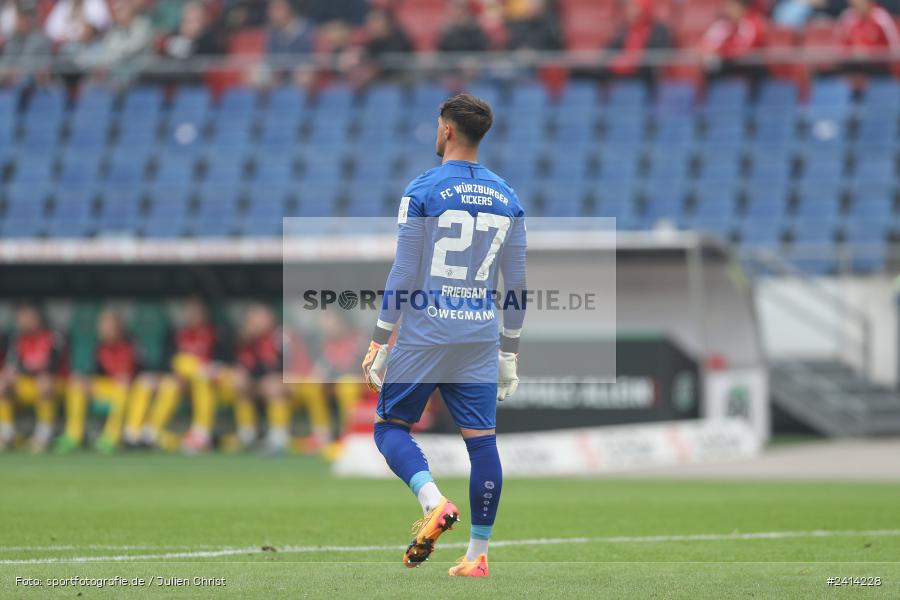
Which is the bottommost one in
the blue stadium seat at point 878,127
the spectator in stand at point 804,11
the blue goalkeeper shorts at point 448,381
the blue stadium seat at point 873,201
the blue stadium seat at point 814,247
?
the blue goalkeeper shorts at point 448,381

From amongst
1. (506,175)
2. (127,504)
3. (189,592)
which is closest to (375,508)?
(127,504)

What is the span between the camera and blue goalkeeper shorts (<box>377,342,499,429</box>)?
6750mm

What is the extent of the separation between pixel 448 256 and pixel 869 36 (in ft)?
51.6

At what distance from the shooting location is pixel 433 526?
630 centimetres

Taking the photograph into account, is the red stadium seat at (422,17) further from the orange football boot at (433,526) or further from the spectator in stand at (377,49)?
the orange football boot at (433,526)

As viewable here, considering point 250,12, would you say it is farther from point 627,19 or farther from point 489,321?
point 489,321

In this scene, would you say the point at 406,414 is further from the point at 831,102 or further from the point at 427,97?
the point at 427,97

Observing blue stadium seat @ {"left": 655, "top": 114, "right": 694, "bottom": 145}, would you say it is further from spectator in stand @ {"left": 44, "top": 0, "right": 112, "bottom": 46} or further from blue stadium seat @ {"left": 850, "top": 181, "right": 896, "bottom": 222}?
spectator in stand @ {"left": 44, "top": 0, "right": 112, "bottom": 46}

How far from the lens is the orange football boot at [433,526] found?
20.6 ft

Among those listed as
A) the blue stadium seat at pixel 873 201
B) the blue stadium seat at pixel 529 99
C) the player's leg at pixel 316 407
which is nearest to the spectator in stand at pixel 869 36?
the blue stadium seat at pixel 873 201

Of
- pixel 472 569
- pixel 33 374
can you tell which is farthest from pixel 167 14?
pixel 472 569

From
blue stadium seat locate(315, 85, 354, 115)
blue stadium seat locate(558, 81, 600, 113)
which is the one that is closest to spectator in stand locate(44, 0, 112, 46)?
blue stadium seat locate(315, 85, 354, 115)

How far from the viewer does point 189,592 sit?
5.81 meters

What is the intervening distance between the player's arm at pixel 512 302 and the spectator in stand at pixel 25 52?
61.8 ft
